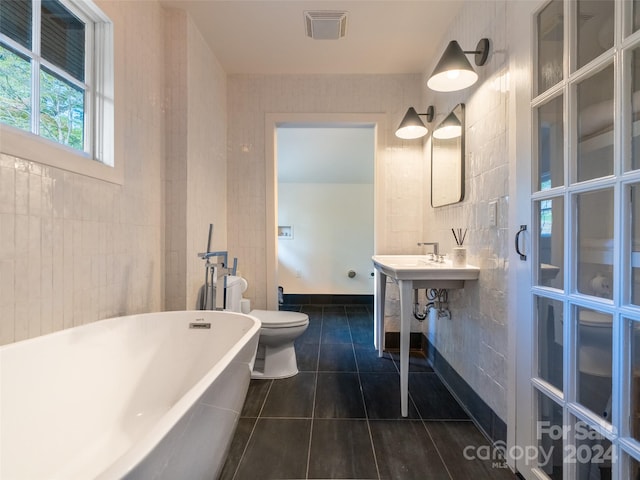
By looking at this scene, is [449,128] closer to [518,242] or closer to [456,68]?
[456,68]

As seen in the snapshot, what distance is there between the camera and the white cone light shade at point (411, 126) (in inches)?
82.0

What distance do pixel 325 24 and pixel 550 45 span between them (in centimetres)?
135

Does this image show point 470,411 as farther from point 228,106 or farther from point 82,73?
point 228,106

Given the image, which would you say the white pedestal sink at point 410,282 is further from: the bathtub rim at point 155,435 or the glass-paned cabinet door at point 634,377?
the bathtub rim at point 155,435

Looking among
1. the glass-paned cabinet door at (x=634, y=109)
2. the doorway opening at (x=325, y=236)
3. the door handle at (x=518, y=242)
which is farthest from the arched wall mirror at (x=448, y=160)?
the doorway opening at (x=325, y=236)

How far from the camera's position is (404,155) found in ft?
8.43

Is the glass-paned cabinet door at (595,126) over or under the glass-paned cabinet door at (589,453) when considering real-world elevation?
over

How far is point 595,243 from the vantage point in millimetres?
897

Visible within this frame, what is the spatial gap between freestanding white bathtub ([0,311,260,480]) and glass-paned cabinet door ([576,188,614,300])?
1134mm

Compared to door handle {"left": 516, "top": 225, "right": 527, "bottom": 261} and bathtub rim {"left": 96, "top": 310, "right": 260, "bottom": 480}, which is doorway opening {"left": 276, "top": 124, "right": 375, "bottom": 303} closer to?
door handle {"left": 516, "top": 225, "right": 527, "bottom": 261}

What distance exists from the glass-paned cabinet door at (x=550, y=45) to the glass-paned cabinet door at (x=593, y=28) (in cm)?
7

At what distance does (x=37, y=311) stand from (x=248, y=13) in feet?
6.44

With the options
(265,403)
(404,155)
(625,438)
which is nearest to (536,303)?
(625,438)

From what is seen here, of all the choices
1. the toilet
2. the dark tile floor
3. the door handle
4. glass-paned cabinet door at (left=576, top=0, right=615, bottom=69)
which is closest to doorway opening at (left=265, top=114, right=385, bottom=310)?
the dark tile floor
